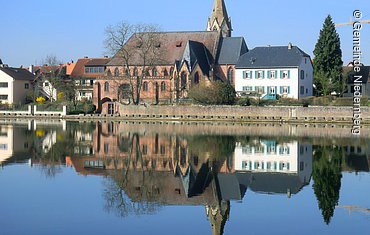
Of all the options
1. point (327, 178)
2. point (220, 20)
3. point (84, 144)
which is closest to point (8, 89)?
point (220, 20)

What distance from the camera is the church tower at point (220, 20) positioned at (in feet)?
340

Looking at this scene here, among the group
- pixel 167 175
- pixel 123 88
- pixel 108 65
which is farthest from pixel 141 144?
pixel 108 65

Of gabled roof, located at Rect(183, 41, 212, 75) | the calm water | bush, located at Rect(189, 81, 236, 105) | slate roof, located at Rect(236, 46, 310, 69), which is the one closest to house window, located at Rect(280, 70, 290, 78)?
slate roof, located at Rect(236, 46, 310, 69)

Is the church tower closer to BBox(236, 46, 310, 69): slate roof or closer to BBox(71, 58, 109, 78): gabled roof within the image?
BBox(236, 46, 310, 69): slate roof

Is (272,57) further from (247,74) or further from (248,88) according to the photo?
(248,88)

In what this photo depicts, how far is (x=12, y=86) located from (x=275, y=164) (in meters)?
69.1

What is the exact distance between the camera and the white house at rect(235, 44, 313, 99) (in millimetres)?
81188

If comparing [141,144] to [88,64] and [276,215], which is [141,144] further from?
[88,64]

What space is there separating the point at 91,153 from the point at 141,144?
588 cm

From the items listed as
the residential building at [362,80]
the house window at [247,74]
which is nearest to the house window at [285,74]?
the house window at [247,74]

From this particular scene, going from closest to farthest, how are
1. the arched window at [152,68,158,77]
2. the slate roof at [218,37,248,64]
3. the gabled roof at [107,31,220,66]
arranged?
the slate roof at [218,37,248,64]
the arched window at [152,68,158,77]
the gabled roof at [107,31,220,66]

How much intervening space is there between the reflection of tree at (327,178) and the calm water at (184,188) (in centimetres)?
4

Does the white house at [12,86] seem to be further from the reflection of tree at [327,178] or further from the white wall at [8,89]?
the reflection of tree at [327,178]

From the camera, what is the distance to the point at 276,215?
19500mm
